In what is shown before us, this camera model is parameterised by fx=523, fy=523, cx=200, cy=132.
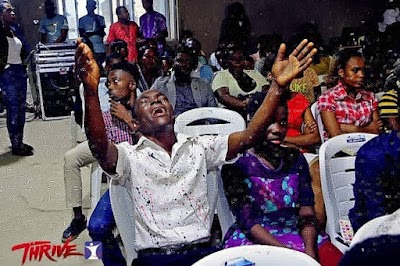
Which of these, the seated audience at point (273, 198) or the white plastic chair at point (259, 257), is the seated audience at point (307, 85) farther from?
the white plastic chair at point (259, 257)

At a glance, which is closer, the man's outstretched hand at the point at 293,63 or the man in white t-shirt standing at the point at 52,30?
the man's outstretched hand at the point at 293,63

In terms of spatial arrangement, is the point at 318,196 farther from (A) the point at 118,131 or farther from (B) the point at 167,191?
(A) the point at 118,131

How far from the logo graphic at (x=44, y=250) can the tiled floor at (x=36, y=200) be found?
2cm

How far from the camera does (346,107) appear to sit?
9.52 feet

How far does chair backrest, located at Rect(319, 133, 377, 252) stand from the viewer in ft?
7.48

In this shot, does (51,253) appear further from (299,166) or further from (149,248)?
(299,166)

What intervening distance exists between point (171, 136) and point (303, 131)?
3.95ft

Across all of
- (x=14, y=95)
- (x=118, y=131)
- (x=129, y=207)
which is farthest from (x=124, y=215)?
(x=14, y=95)

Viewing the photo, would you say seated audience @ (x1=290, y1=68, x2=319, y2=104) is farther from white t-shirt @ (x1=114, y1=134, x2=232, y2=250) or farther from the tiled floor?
white t-shirt @ (x1=114, y1=134, x2=232, y2=250)

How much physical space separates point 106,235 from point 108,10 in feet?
22.4

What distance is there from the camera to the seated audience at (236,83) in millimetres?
3853

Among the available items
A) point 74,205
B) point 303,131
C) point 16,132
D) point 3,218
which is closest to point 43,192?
point 3,218

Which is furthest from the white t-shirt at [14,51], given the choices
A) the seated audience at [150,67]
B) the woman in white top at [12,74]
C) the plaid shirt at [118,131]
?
the plaid shirt at [118,131]

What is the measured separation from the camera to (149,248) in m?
1.97
